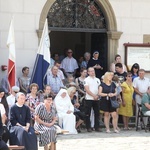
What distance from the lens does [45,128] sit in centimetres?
1126

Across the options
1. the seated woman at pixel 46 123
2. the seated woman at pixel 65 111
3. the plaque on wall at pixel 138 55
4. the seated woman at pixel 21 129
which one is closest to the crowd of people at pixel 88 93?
the seated woman at pixel 65 111

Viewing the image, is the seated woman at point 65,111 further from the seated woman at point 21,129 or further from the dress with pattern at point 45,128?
the seated woman at point 21,129

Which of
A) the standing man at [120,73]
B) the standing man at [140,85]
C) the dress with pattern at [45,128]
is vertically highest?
the standing man at [120,73]

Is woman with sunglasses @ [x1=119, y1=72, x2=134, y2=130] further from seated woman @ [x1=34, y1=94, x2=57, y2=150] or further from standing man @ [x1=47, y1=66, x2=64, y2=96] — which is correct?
seated woman @ [x1=34, y1=94, x2=57, y2=150]

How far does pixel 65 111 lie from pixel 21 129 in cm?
394

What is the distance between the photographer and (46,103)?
37.5ft

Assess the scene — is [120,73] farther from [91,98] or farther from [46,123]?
[46,123]

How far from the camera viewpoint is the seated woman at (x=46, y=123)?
11086mm

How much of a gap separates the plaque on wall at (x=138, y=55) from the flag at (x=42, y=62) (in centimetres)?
283

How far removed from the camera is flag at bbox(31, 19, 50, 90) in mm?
14711

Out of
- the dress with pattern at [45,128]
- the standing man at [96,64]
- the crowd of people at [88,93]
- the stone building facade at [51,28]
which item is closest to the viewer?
the dress with pattern at [45,128]

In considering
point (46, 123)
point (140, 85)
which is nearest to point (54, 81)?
point (140, 85)

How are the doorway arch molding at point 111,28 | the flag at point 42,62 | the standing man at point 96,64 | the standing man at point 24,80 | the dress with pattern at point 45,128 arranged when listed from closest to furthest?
the dress with pattern at point 45,128 < the flag at point 42,62 < the standing man at point 24,80 < the standing man at point 96,64 < the doorway arch molding at point 111,28

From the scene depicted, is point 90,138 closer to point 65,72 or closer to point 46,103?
point 46,103
